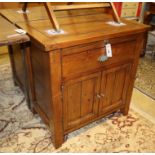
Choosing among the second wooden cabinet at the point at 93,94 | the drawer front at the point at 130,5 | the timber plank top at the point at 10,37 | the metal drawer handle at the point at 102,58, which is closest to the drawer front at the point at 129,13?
the drawer front at the point at 130,5

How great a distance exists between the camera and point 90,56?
116cm

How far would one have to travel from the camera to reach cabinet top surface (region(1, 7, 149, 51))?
1015mm

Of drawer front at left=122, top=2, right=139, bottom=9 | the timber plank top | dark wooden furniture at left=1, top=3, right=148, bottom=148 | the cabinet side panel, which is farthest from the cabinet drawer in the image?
drawer front at left=122, top=2, right=139, bottom=9

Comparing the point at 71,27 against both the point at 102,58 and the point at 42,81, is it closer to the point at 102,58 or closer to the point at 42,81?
the point at 102,58

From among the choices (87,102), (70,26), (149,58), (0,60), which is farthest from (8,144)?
(149,58)

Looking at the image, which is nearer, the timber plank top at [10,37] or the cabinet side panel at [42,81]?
the timber plank top at [10,37]

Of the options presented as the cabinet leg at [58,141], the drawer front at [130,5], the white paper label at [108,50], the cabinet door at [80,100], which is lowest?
the cabinet leg at [58,141]

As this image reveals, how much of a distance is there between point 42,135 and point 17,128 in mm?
223

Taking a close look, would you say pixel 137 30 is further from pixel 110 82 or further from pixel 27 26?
pixel 27 26

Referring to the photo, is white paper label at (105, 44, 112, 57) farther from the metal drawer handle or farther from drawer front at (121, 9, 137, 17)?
drawer front at (121, 9, 137, 17)

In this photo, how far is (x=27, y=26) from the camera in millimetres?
1225

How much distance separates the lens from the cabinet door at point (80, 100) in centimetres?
122

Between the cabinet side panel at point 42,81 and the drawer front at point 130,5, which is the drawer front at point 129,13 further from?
the cabinet side panel at point 42,81

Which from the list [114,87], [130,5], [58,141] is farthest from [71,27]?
[130,5]
